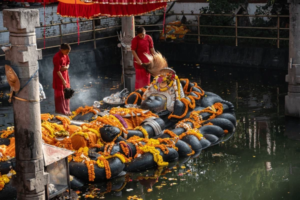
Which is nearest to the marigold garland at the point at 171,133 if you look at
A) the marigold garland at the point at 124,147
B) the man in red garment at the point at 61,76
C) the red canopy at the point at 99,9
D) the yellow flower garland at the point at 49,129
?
the marigold garland at the point at 124,147

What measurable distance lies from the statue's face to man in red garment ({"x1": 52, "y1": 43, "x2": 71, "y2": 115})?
1.64 metres

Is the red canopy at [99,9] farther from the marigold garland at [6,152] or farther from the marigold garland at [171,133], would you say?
the marigold garland at [6,152]

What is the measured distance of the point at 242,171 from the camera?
770cm

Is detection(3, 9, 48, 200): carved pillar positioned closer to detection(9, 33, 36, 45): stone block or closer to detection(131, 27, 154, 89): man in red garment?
detection(9, 33, 36, 45): stone block

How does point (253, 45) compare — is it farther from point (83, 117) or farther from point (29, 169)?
point (29, 169)

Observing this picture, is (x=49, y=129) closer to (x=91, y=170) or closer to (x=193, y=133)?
(x=91, y=170)

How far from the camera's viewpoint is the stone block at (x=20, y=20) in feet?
16.6

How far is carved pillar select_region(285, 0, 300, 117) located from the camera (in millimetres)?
9512

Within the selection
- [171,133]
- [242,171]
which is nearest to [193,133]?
[171,133]

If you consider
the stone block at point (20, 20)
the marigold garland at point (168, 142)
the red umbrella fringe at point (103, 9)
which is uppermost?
the red umbrella fringe at point (103, 9)

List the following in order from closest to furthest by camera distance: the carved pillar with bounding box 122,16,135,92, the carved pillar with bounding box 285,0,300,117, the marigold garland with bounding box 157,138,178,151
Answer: the marigold garland with bounding box 157,138,178,151, the carved pillar with bounding box 285,0,300,117, the carved pillar with bounding box 122,16,135,92

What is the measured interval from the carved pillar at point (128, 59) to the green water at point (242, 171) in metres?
2.70

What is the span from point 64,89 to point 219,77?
17.9ft

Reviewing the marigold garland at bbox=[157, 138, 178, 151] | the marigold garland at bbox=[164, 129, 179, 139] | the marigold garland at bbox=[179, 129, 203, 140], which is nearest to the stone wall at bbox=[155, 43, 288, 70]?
the marigold garland at bbox=[179, 129, 203, 140]
